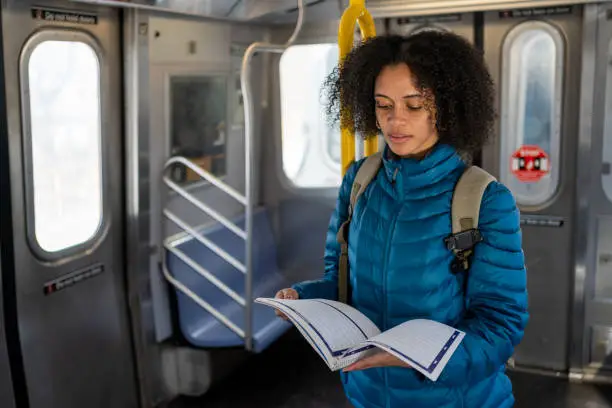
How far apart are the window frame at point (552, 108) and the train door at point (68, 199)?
233 cm

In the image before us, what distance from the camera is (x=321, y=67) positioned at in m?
5.21

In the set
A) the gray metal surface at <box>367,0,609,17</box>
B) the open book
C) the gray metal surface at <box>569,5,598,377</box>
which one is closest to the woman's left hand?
the open book

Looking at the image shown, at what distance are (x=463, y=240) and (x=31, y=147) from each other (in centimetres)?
210

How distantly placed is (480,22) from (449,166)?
2.92m

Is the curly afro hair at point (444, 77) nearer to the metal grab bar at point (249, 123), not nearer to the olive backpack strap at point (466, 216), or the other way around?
the olive backpack strap at point (466, 216)

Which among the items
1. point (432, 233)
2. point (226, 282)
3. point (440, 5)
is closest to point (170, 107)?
point (226, 282)

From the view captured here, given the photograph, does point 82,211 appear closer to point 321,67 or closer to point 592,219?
point 321,67

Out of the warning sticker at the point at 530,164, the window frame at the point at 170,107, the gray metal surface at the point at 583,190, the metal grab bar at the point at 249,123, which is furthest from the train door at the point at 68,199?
the gray metal surface at the point at 583,190

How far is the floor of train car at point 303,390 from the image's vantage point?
4289 millimetres

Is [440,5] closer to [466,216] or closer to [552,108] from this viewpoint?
[552,108]

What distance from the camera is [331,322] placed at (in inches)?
70.3

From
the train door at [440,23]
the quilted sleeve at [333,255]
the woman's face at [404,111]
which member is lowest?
the quilted sleeve at [333,255]

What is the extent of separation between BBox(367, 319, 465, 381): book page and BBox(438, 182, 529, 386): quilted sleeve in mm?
68

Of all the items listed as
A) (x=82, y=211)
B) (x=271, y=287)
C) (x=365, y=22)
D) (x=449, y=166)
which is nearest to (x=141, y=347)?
(x=82, y=211)
